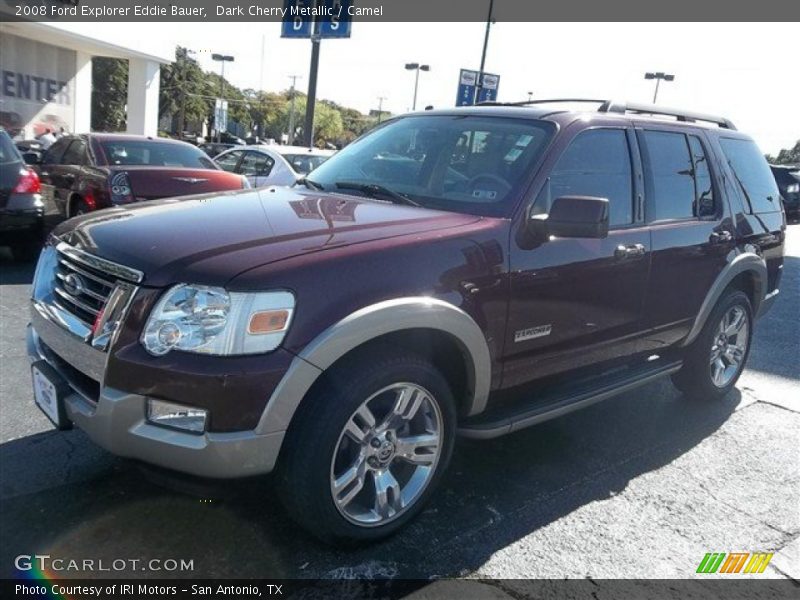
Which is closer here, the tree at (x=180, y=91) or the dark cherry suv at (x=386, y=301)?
the dark cherry suv at (x=386, y=301)

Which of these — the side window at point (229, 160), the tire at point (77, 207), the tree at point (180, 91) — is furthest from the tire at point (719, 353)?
the tree at point (180, 91)

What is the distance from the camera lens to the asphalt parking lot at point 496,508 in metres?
2.76

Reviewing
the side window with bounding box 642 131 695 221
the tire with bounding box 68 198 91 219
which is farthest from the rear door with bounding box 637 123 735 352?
the tire with bounding box 68 198 91 219

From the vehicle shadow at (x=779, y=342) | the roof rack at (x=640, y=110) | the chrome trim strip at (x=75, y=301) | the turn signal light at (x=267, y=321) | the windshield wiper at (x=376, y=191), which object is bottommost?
the vehicle shadow at (x=779, y=342)

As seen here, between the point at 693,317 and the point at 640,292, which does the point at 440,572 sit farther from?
the point at 693,317

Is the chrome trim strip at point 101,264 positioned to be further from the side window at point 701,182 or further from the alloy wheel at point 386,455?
the side window at point 701,182

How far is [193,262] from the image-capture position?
246 cm

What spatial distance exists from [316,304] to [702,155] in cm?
322

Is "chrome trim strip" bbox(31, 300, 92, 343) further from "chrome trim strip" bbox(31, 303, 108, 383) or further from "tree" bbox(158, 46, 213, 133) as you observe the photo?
"tree" bbox(158, 46, 213, 133)

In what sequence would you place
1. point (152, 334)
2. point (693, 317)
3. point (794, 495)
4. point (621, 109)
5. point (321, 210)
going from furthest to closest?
point (693, 317) → point (621, 109) → point (794, 495) → point (321, 210) → point (152, 334)

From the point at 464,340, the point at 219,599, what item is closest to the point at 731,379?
the point at 464,340

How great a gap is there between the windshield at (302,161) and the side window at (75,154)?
3.10 m

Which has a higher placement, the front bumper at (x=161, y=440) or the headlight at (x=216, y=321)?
the headlight at (x=216, y=321)

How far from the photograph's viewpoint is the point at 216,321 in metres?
2.38
